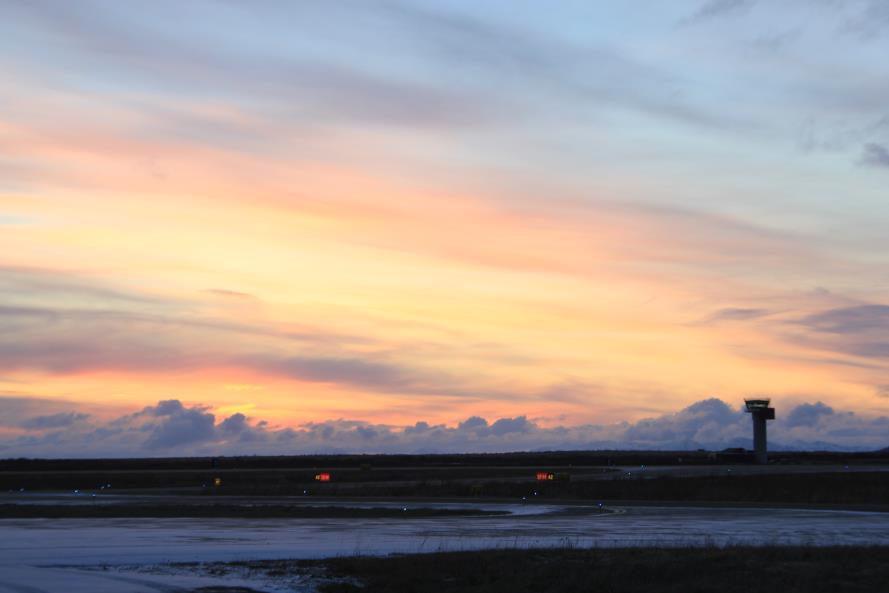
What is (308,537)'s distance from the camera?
38.3m

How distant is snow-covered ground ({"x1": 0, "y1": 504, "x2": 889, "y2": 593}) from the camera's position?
84.1 feet

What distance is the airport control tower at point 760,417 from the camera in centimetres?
14988

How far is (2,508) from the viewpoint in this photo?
5753cm

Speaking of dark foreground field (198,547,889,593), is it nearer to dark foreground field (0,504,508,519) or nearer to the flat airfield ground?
the flat airfield ground

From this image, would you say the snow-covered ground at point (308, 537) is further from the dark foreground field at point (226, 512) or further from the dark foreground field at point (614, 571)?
the dark foreground field at point (226, 512)

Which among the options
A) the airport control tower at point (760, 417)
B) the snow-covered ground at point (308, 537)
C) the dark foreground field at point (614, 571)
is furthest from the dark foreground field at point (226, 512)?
the airport control tower at point (760, 417)

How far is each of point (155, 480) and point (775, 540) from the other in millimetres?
86318

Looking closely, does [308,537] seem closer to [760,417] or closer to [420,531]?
[420,531]

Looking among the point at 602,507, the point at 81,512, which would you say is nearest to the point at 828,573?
the point at 602,507

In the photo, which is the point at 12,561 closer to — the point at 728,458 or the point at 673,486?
the point at 673,486

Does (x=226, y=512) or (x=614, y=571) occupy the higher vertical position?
(x=614, y=571)

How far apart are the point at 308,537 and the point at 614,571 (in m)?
15.5

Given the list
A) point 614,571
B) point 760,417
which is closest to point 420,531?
point 614,571

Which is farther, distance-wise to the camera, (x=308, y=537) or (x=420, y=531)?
(x=420, y=531)
